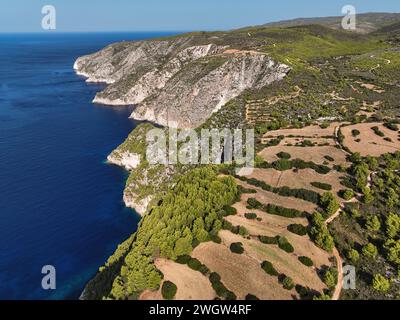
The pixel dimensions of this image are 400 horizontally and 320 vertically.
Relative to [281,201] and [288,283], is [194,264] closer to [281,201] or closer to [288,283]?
[288,283]

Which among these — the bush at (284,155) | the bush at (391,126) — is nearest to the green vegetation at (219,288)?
the bush at (284,155)

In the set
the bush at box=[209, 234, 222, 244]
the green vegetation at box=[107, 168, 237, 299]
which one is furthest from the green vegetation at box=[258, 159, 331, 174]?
the bush at box=[209, 234, 222, 244]

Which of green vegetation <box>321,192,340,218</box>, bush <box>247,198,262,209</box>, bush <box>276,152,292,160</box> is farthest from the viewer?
bush <box>276,152,292,160</box>

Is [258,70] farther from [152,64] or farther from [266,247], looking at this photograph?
[266,247]

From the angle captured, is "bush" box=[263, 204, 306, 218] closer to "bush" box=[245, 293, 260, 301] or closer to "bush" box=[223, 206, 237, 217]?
"bush" box=[223, 206, 237, 217]

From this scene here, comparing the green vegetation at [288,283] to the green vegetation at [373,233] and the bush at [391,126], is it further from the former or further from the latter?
the bush at [391,126]
